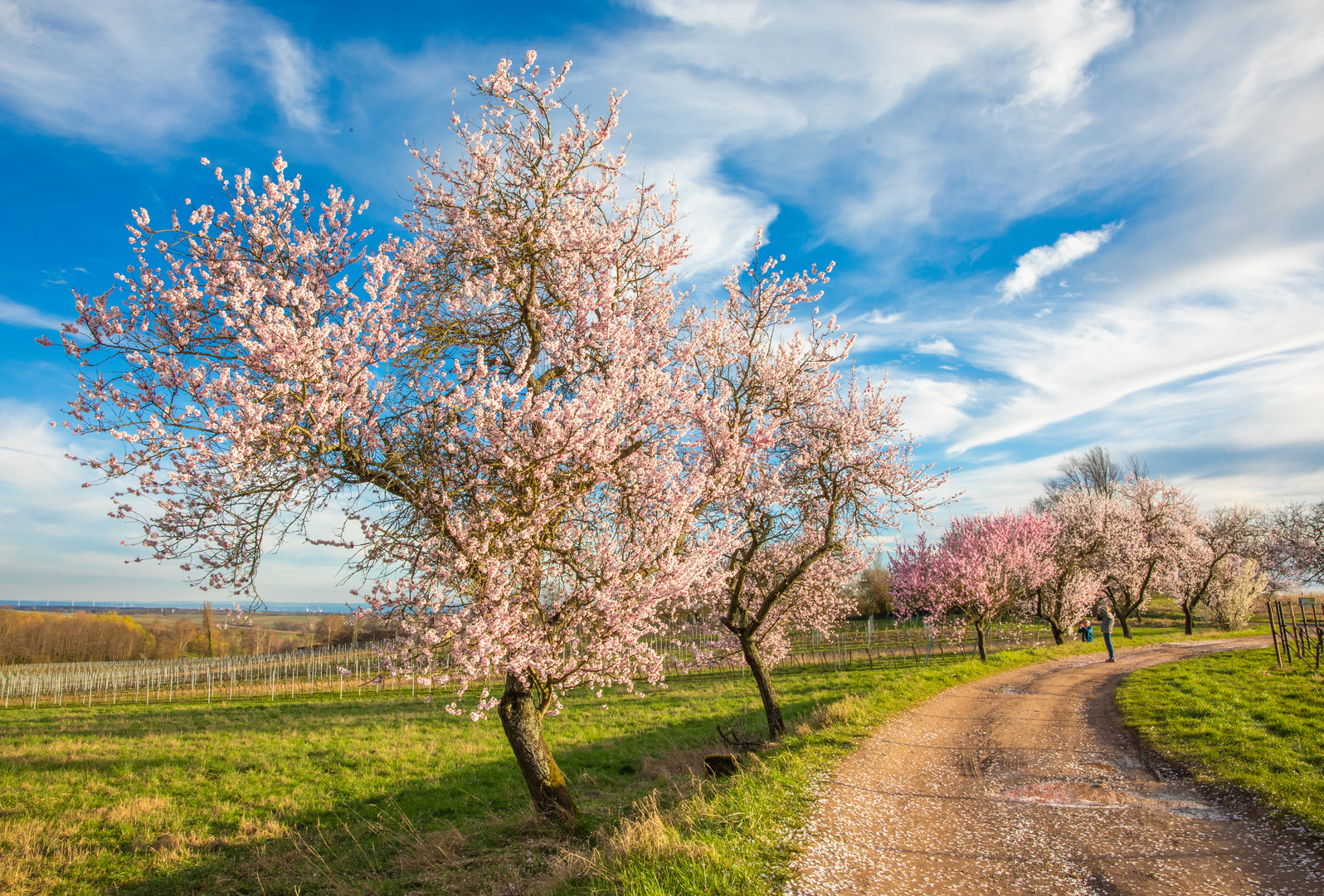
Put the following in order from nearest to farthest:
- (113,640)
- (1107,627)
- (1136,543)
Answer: (1107,627) → (1136,543) → (113,640)

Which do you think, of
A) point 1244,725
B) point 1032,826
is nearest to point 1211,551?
point 1244,725

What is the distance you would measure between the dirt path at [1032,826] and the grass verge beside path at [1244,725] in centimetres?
52

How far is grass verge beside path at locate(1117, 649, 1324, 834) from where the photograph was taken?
22.6ft

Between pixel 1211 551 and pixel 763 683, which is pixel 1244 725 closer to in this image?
pixel 763 683

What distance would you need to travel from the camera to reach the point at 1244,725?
31.5 ft

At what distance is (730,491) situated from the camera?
31.8 feet

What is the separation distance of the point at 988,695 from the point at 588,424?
44.8 ft

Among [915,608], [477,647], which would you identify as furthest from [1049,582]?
[477,647]

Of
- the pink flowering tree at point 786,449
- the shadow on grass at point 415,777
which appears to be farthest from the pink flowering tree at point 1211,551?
the pink flowering tree at point 786,449

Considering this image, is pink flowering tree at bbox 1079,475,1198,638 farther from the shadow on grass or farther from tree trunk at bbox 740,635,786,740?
tree trunk at bbox 740,635,786,740

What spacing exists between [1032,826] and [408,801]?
1238 centimetres

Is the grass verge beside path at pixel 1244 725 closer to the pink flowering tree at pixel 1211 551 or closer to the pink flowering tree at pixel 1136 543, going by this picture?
the pink flowering tree at pixel 1136 543

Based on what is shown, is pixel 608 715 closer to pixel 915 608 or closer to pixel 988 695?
pixel 988 695

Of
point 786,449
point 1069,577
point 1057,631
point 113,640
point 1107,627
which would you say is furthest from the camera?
point 113,640
